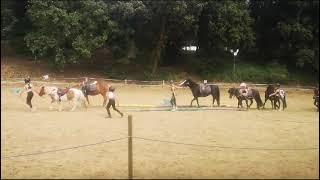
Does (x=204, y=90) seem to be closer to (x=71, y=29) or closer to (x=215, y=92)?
(x=215, y=92)

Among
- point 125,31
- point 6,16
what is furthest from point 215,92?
point 6,16

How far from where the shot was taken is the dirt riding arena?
8617mm

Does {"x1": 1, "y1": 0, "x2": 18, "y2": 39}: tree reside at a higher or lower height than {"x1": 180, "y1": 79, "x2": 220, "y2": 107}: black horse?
higher

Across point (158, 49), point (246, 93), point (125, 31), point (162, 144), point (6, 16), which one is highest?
point (125, 31)

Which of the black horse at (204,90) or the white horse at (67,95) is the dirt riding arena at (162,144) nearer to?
the white horse at (67,95)

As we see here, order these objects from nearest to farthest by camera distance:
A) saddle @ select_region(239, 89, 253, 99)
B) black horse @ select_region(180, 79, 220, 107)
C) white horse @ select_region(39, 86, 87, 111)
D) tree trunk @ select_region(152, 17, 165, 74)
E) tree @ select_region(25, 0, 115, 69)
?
white horse @ select_region(39, 86, 87, 111)
saddle @ select_region(239, 89, 253, 99)
black horse @ select_region(180, 79, 220, 107)
tree @ select_region(25, 0, 115, 69)
tree trunk @ select_region(152, 17, 165, 74)

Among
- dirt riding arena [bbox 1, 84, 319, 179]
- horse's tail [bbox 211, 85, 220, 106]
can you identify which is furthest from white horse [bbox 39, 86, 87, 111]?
horse's tail [bbox 211, 85, 220, 106]

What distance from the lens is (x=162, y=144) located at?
11.0m

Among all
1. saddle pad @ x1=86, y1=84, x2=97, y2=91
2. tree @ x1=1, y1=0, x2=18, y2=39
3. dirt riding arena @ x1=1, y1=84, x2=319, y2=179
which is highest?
tree @ x1=1, y1=0, x2=18, y2=39

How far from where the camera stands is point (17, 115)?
618 inches

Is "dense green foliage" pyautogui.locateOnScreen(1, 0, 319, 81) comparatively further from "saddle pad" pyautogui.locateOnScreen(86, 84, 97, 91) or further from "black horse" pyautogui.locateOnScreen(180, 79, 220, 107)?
"saddle pad" pyautogui.locateOnScreen(86, 84, 97, 91)

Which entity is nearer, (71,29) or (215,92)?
(215,92)

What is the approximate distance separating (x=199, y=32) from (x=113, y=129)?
1019 cm

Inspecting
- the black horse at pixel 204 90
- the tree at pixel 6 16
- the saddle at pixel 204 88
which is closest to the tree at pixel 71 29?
the black horse at pixel 204 90
